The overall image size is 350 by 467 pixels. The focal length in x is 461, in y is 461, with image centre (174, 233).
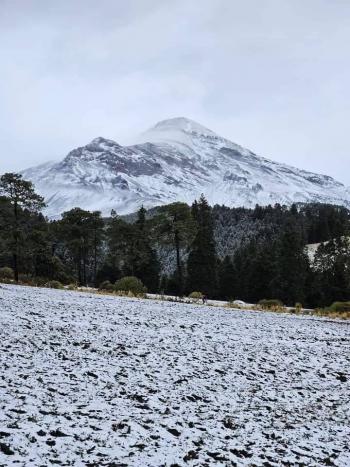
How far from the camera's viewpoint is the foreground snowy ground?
22.3 feet

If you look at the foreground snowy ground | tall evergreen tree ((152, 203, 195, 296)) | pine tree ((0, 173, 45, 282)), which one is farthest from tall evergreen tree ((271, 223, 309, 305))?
the foreground snowy ground

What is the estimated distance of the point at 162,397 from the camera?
8977 millimetres

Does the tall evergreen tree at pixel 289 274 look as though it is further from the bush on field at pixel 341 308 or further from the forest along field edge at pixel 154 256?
the bush on field at pixel 341 308

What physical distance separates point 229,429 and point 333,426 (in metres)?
2.14

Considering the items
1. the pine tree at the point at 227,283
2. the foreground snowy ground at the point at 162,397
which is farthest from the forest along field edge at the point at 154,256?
the foreground snowy ground at the point at 162,397

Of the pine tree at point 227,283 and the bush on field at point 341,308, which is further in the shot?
the pine tree at point 227,283

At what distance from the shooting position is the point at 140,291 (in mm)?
40500

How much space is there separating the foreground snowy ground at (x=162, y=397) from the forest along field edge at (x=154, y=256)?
827 inches

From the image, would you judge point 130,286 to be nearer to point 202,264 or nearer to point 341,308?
point 341,308

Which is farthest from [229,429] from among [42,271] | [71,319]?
[42,271]

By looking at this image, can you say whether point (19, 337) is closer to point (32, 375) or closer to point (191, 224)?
point (32, 375)

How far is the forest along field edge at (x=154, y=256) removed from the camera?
41.7 m

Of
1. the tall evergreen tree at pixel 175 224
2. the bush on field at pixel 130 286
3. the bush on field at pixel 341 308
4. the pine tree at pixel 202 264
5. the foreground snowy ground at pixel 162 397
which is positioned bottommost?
the foreground snowy ground at pixel 162 397

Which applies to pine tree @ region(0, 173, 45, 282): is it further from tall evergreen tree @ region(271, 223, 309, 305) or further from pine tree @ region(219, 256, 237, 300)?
pine tree @ region(219, 256, 237, 300)
